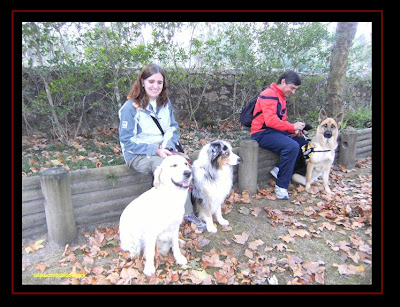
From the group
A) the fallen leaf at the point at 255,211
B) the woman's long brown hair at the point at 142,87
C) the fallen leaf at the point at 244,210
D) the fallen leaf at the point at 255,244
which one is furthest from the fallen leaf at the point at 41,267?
the fallen leaf at the point at 255,211

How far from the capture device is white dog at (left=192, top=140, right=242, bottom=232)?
11.3 ft

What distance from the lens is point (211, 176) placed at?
349 centimetres

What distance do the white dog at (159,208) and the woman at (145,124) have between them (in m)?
0.56

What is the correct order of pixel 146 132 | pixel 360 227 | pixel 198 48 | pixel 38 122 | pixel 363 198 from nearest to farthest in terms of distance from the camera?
pixel 146 132
pixel 360 227
pixel 363 198
pixel 38 122
pixel 198 48

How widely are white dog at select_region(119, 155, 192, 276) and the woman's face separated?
106cm

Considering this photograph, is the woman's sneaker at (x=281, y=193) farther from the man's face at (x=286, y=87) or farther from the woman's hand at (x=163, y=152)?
the woman's hand at (x=163, y=152)

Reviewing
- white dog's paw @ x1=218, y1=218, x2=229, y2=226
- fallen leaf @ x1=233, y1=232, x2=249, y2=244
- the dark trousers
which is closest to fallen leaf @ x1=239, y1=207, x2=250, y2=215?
white dog's paw @ x1=218, y1=218, x2=229, y2=226

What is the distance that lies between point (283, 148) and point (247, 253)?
2025 millimetres

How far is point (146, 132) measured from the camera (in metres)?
3.31

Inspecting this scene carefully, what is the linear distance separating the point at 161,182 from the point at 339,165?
16.0 ft

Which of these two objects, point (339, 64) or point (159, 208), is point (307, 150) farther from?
point (339, 64)

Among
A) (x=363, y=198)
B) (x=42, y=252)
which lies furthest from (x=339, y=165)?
(x=42, y=252)

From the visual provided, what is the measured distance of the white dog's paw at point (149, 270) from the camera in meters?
2.68
